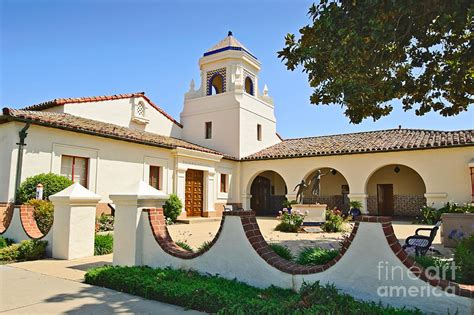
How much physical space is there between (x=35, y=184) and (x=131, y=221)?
703 centimetres

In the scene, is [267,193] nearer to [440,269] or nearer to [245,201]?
[245,201]

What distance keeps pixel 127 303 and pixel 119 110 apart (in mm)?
15074

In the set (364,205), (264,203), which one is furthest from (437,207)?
(264,203)

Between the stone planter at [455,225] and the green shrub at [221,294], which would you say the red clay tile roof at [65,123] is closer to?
the green shrub at [221,294]

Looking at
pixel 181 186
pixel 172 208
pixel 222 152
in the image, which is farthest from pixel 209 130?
pixel 172 208

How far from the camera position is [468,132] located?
18.7 metres

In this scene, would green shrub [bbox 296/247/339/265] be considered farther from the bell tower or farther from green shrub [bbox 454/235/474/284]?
the bell tower

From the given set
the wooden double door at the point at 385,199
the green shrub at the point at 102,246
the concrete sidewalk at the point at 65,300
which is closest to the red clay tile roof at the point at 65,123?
the green shrub at the point at 102,246

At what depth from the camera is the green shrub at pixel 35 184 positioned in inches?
440

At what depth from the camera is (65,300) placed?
4621 millimetres

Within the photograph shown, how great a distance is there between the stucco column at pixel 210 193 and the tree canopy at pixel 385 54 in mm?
12124

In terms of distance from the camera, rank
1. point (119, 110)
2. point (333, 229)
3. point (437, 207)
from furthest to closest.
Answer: point (119, 110) → point (437, 207) → point (333, 229)

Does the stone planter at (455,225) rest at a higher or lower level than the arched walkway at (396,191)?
lower

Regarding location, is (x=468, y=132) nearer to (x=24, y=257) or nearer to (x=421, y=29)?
(x=421, y=29)
